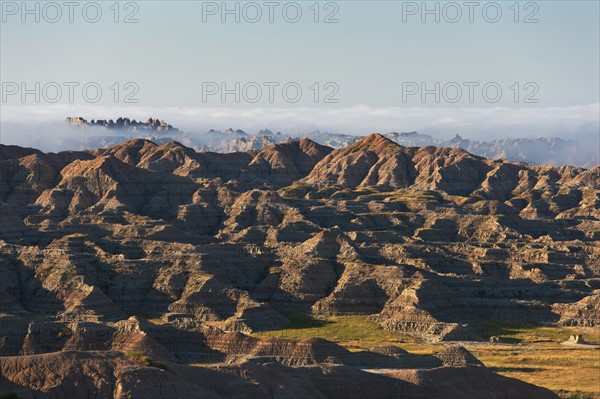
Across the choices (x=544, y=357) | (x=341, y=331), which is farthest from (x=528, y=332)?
(x=341, y=331)

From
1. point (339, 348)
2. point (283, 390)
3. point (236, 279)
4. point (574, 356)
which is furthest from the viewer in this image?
point (236, 279)

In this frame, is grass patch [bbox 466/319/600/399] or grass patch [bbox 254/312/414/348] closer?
grass patch [bbox 466/319/600/399]

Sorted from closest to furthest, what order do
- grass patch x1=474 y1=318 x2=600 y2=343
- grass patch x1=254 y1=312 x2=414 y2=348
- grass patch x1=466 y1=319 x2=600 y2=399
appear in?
grass patch x1=466 y1=319 x2=600 y2=399 → grass patch x1=254 y1=312 x2=414 y2=348 → grass patch x1=474 y1=318 x2=600 y2=343

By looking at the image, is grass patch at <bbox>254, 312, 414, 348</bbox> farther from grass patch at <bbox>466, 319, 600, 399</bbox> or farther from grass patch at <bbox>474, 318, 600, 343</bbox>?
grass patch at <bbox>474, 318, 600, 343</bbox>

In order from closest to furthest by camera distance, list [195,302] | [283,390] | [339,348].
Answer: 1. [283,390]
2. [339,348]
3. [195,302]

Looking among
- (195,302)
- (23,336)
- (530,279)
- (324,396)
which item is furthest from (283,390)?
(530,279)

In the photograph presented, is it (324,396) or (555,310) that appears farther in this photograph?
(555,310)

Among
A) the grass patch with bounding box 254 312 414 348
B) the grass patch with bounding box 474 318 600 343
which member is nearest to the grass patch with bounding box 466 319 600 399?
the grass patch with bounding box 474 318 600 343

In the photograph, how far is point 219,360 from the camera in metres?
123

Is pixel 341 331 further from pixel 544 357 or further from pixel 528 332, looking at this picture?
pixel 544 357

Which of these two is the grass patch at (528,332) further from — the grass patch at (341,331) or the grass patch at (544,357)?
the grass patch at (341,331)

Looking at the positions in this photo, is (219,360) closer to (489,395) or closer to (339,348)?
(339,348)

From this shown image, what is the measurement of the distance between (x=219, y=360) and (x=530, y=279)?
89408 millimetres

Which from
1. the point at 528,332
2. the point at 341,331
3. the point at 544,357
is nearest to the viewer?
the point at 544,357
